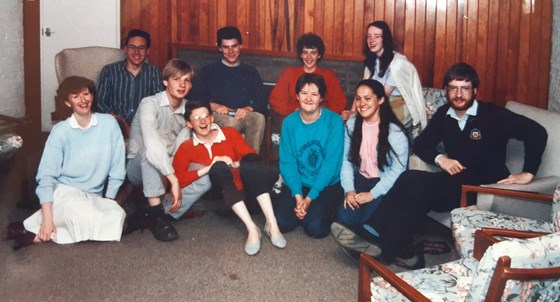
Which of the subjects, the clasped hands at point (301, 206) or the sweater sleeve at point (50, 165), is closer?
the sweater sleeve at point (50, 165)

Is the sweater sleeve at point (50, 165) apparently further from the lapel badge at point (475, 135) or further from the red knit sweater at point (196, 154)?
the lapel badge at point (475, 135)

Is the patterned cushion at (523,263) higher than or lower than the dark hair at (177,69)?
lower

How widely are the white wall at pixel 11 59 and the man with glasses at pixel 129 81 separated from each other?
4.03 ft

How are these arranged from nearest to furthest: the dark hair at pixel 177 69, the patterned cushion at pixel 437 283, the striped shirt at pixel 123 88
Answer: the patterned cushion at pixel 437 283
the dark hair at pixel 177 69
the striped shirt at pixel 123 88

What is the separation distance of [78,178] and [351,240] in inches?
60.4

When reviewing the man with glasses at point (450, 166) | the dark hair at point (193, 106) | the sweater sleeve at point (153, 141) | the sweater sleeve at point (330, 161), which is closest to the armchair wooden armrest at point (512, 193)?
the man with glasses at point (450, 166)

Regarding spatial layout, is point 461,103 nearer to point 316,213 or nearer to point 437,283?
point 316,213

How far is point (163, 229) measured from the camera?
346 centimetres

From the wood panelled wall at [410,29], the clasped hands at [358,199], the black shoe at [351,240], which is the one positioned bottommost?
the black shoe at [351,240]

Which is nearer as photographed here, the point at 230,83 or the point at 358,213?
the point at 358,213

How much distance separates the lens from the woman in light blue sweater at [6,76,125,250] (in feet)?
10.9

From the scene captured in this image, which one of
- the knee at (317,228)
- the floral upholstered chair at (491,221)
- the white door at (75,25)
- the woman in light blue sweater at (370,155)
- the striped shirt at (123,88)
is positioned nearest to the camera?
the floral upholstered chair at (491,221)

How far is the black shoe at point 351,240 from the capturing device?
3.01m

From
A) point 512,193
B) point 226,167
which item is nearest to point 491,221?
point 512,193
